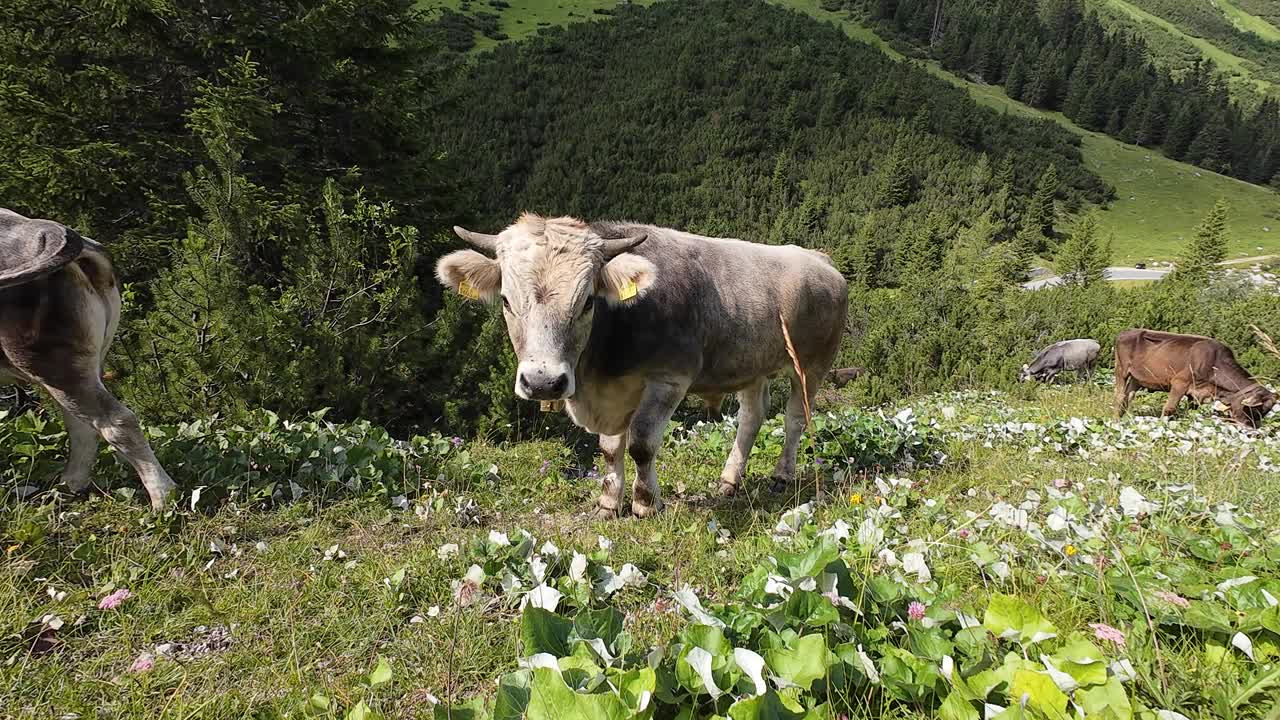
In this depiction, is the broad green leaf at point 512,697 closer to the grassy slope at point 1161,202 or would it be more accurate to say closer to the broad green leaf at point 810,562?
the broad green leaf at point 810,562

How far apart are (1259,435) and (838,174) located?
223 ft

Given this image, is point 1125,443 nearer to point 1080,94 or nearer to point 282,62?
point 282,62

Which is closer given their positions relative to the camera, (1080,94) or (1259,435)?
(1259,435)

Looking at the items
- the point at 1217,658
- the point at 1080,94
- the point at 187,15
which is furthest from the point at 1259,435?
the point at 1080,94

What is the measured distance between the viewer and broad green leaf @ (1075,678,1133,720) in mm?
1443

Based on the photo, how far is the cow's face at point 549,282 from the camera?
3.69 m

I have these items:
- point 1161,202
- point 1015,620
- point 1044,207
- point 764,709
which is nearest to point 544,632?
point 764,709

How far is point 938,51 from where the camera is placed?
134000mm

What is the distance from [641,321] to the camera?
4.71 m

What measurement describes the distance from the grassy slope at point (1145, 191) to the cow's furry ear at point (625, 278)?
8775cm

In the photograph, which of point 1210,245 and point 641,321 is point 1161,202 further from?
point 641,321

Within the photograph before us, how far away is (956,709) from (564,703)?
1073 millimetres

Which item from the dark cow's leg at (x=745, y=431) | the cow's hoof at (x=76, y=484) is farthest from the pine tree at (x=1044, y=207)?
the cow's hoof at (x=76, y=484)

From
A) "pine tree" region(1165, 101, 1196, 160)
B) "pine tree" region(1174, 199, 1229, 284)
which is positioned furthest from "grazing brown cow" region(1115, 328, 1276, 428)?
"pine tree" region(1165, 101, 1196, 160)
